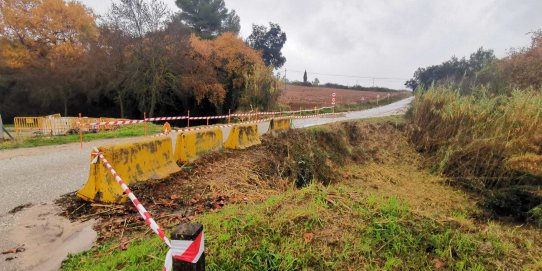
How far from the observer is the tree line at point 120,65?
78.9 ft

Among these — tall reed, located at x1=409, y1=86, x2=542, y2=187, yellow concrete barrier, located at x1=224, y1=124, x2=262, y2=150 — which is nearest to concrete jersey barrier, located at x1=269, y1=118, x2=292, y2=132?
yellow concrete barrier, located at x1=224, y1=124, x2=262, y2=150

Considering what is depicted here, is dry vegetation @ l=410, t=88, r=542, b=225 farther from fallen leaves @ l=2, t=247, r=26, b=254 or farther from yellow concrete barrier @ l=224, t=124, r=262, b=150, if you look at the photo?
fallen leaves @ l=2, t=247, r=26, b=254

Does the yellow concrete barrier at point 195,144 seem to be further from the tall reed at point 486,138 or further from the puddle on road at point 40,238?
the tall reed at point 486,138

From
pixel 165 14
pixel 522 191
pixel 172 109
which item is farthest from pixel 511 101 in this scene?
pixel 172 109

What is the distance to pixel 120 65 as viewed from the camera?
86.7 ft

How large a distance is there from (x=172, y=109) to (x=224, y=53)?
854 centimetres

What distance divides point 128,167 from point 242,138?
13.1 feet

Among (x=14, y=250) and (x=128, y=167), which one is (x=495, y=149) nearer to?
(x=128, y=167)

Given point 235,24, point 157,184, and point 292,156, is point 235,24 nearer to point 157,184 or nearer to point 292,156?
point 292,156

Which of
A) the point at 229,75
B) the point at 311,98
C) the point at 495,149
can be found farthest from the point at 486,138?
the point at 311,98

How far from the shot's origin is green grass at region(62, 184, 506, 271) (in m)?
2.92

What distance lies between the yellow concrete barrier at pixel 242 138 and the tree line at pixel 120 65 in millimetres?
14018

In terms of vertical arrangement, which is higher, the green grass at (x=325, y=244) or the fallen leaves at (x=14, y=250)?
the green grass at (x=325, y=244)

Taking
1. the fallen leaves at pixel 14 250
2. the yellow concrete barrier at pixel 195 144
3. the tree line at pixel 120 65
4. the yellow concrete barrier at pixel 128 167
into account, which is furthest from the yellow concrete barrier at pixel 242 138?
the tree line at pixel 120 65
